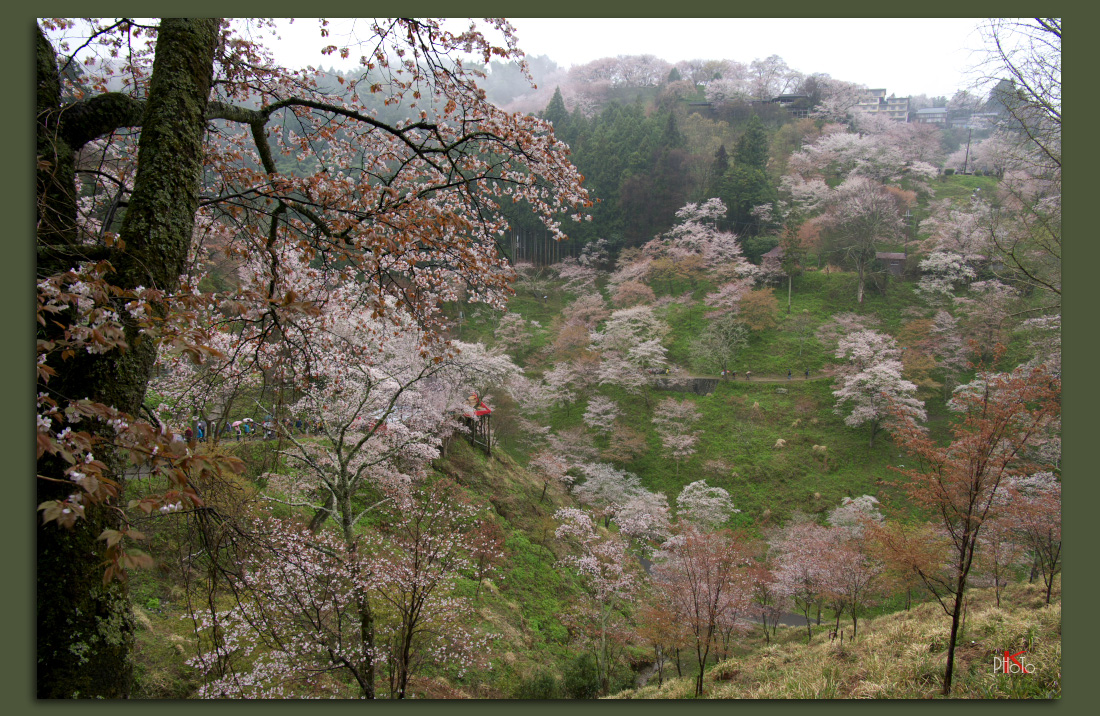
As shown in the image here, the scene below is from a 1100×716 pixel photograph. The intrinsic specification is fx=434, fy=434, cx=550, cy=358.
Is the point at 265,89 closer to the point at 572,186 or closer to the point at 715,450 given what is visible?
the point at 572,186

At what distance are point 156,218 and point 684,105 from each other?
3363cm

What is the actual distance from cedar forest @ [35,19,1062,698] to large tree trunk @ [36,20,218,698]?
1 cm

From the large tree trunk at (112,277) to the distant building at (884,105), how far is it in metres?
36.2

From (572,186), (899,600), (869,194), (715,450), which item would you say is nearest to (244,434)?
(572,186)

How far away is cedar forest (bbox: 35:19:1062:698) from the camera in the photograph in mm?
1749

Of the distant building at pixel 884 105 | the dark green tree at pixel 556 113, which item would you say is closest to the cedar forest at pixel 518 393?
the dark green tree at pixel 556 113

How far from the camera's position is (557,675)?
21.1ft

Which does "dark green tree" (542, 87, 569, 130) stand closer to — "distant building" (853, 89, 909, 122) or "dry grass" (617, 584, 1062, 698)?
"distant building" (853, 89, 909, 122)

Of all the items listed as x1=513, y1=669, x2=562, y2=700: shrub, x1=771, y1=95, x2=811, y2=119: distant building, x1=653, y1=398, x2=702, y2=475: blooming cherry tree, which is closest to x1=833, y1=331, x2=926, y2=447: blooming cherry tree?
x1=653, y1=398, x2=702, y2=475: blooming cherry tree

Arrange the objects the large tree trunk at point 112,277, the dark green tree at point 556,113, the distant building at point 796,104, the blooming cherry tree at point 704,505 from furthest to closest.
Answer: the distant building at point 796,104
the dark green tree at point 556,113
the blooming cherry tree at point 704,505
the large tree trunk at point 112,277

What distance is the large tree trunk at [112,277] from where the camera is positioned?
149 centimetres

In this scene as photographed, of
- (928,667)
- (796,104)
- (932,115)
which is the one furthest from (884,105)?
(928,667)

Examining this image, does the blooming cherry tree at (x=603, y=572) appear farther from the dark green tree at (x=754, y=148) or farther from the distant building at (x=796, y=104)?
the distant building at (x=796, y=104)

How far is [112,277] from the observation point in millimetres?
1646
